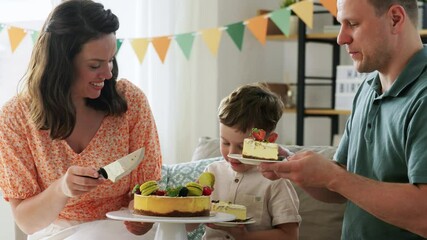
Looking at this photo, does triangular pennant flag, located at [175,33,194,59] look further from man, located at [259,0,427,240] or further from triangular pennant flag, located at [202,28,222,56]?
man, located at [259,0,427,240]

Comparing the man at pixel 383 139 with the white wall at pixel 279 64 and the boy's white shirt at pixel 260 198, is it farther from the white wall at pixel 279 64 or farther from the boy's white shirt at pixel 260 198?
the white wall at pixel 279 64

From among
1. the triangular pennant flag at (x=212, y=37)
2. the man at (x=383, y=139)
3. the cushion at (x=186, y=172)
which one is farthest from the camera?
the triangular pennant flag at (x=212, y=37)

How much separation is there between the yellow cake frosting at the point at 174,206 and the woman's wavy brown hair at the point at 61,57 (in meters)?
0.54

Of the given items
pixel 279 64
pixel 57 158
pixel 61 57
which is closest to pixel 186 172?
pixel 57 158

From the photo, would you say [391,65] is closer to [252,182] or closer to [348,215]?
[348,215]

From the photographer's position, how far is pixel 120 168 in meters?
2.20

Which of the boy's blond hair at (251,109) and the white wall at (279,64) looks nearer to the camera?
the boy's blond hair at (251,109)

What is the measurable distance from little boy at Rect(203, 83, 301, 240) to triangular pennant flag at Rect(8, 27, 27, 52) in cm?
152

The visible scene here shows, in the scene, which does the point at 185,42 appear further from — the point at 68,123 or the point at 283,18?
the point at 68,123

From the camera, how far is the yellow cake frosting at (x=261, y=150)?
86.1 inches

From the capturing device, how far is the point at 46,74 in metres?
2.65

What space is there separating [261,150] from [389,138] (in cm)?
33

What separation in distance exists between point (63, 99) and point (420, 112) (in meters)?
1.14

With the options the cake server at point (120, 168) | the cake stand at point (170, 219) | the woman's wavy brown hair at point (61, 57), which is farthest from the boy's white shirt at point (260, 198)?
the woman's wavy brown hair at point (61, 57)
